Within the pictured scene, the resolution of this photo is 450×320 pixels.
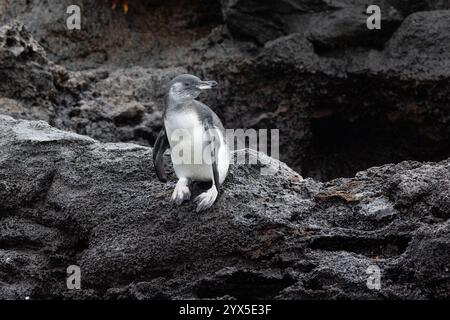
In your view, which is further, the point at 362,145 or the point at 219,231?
the point at 362,145

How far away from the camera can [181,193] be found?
4.79 meters

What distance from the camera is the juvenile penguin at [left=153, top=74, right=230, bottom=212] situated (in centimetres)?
480

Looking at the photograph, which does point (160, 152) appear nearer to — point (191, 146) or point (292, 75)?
point (191, 146)

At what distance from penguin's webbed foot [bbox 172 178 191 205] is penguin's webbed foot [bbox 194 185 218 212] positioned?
7cm

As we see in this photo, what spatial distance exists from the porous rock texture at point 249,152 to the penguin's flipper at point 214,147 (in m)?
0.13

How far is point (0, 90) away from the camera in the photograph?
6.32 metres

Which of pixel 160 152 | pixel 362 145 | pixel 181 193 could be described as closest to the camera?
pixel 181 193

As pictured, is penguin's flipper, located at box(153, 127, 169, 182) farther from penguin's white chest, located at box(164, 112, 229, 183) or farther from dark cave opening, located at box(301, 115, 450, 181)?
dark cave opening, located at box(301, 115, 450, 181)

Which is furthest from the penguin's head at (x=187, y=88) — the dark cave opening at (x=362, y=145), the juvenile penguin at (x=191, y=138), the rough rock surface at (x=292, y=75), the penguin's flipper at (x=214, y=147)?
the dark cave opening at (x=362, y=145)

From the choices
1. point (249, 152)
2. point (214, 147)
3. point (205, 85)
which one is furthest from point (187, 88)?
point (249, 152)

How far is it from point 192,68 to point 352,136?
1238 mm

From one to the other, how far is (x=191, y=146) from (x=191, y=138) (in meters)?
0.04

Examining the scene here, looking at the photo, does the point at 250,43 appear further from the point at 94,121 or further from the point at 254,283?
the point at 254,283

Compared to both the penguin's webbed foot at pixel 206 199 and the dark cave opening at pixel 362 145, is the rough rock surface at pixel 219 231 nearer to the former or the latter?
the penguin's webbed foot at pixel 206 199
